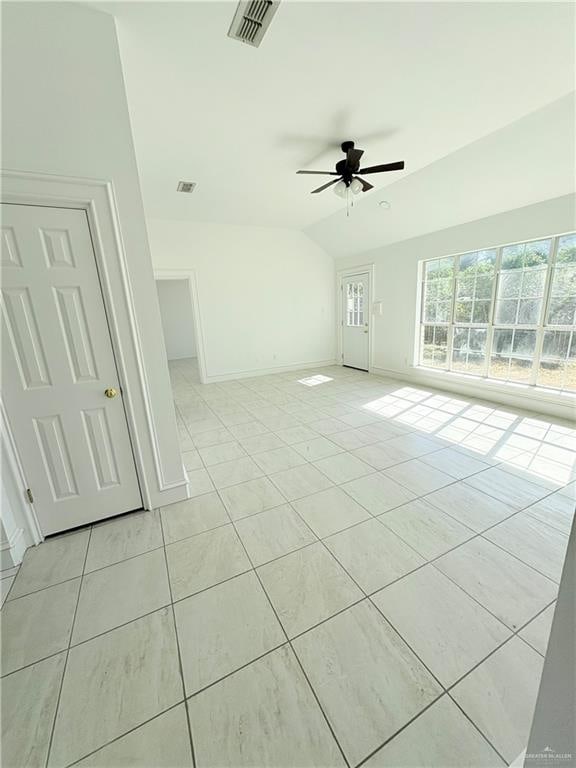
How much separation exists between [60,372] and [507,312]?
4.93 m

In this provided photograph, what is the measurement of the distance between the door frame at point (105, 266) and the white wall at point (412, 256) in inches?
172

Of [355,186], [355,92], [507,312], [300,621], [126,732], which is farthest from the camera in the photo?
[507,312]

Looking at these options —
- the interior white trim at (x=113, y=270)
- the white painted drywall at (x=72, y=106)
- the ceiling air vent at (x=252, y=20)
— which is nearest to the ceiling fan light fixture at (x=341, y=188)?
the ceiling air vent at (x=252, y=20)

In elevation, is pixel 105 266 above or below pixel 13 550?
above

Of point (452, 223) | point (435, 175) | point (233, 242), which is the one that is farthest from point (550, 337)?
point (233, 242)

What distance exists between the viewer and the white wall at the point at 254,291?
529 cm

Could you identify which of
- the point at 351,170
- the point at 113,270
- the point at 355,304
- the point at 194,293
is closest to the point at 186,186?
the point at 194,293

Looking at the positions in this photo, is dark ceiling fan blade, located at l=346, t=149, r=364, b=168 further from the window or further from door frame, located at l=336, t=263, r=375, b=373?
the window

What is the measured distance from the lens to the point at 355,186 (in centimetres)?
329

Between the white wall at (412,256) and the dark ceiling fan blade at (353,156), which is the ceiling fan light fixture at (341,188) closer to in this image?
the dark ceiling fan blade at (353,156)

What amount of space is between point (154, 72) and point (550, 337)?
15.4 ft

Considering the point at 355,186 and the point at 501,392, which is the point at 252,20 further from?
the point at 501,392

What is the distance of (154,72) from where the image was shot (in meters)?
2.13

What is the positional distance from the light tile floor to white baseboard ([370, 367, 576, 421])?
3.87ft
